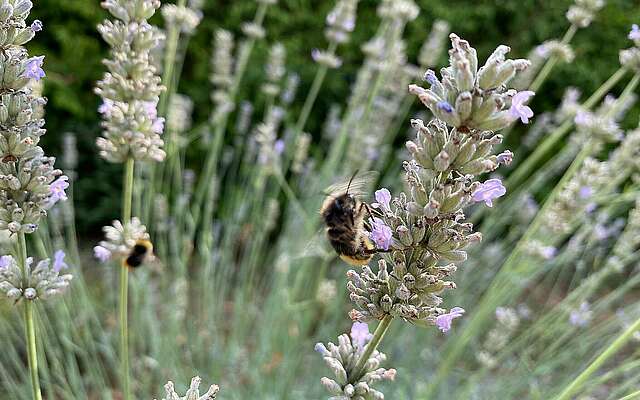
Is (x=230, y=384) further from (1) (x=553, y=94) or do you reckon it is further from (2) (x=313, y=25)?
(1) (x=553, y=94)

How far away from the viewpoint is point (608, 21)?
13.7 ft

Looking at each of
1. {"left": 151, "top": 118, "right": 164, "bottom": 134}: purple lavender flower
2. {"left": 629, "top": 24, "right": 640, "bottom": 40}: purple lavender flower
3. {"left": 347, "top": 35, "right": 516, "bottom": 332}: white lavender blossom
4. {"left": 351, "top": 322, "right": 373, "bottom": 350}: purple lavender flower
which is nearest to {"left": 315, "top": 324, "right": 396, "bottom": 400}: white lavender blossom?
{"left": 351, "top": 322, "right": 373, "bottom": 350}: purple lavender flower

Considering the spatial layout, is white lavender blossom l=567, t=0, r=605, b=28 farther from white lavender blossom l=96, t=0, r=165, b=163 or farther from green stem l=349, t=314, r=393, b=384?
green stem l=349, t=314, r=393, b=384

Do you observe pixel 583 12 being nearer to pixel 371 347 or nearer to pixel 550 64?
pixel 550 64

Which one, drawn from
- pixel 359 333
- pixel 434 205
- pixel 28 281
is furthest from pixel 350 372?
pixel 28 281

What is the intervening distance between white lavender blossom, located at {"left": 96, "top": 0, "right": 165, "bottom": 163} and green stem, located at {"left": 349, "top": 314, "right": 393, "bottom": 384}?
690mm

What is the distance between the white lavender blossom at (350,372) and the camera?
1103 mm

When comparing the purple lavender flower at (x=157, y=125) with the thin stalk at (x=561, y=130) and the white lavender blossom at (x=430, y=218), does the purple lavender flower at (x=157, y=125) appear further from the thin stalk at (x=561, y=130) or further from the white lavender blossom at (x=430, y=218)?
the thin stalk at (x=561, y=130)

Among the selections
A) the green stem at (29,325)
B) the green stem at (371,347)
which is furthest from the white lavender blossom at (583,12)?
the green stem at (29,325)

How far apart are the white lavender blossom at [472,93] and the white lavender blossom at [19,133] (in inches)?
27.1

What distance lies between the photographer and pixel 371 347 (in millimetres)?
1076

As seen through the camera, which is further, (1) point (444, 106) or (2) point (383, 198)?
(2) point (383, 198)

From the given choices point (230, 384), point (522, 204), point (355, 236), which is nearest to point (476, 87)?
point (355, 236)

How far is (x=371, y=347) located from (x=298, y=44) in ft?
10.7
